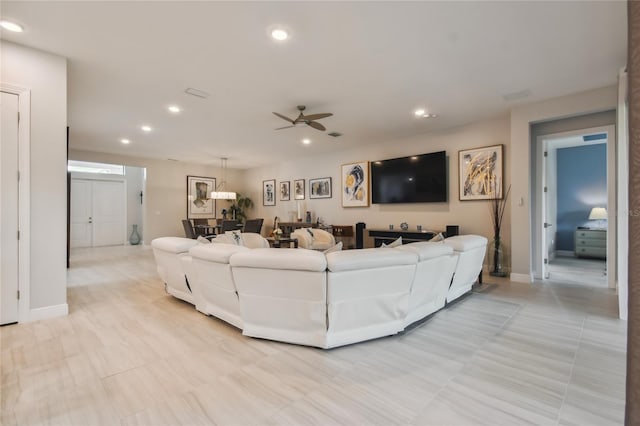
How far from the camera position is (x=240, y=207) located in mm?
10617

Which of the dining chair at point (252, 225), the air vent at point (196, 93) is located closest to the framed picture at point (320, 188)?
the dining chair at point (252, 225)

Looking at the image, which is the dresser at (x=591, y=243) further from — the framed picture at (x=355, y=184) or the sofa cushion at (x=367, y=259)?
the sofa cushion at (x=367, y=259)

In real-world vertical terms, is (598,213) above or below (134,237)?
above

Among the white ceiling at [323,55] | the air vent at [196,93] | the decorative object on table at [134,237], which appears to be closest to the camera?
the white ceiling at [323,55]

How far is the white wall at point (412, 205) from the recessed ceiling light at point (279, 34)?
13.9ft

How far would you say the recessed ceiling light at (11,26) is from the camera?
262 cm

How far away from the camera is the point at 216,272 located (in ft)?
9.27

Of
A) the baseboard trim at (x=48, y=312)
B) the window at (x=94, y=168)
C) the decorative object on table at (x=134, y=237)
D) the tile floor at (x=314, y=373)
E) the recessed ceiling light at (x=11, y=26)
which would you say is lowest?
the tile floor at (x=314, y=373)

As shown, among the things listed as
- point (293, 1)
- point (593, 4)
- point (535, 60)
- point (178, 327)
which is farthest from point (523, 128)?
point (178, 327)

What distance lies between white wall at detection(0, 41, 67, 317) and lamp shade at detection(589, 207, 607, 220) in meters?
9.43

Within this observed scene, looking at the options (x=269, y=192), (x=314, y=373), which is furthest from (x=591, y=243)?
(x=269, y=192)

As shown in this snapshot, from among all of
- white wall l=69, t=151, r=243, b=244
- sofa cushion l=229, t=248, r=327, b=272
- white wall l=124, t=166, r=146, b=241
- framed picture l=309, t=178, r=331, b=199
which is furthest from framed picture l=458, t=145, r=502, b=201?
white wall l=124, t=166, r=146, b=241

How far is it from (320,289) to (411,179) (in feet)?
15.4

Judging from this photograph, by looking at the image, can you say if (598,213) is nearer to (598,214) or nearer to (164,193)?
(598,214)
